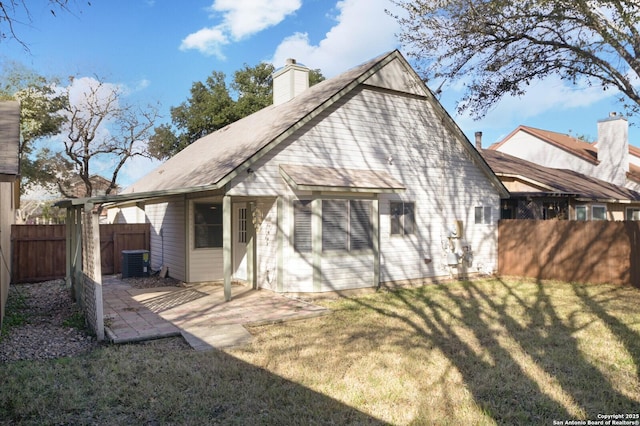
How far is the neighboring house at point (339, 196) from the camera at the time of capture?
10.6 meters

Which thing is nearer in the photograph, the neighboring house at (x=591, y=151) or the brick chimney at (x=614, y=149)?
the brick chimney at (x=614, y=149)

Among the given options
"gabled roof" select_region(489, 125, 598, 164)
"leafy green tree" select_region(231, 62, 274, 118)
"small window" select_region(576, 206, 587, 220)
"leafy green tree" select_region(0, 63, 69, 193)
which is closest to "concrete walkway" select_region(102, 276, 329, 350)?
"small window" select_region(576, 206, 587, 220)

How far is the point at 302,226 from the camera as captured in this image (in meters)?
10.6

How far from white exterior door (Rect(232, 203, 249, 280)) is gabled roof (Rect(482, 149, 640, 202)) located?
431 inches

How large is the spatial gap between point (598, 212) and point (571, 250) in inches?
361

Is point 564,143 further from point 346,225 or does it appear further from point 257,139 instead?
point 257,139

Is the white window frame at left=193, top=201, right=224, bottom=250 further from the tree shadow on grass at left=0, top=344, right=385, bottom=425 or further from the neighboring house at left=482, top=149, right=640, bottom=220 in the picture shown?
the neighboring house at left=482, top=149, right=640, bottom=220

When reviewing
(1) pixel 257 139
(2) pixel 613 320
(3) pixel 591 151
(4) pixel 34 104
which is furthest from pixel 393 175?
(4) pixel 34 104

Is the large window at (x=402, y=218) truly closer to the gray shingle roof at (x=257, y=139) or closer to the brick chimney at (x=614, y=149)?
the gray shingle roof at (x=257, y=139)

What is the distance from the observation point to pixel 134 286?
→ 41.7 ft

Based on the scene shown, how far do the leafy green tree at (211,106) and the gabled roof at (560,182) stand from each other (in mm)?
15987

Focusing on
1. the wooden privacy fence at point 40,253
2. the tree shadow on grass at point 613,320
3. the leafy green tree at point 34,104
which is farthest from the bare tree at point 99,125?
the tree shadow on grass at point 613,320

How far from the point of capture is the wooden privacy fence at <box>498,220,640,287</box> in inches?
482

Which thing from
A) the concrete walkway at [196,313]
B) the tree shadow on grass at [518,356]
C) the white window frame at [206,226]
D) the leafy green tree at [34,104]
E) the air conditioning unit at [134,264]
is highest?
the leafy green tree at [34,104]
